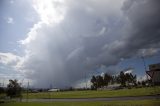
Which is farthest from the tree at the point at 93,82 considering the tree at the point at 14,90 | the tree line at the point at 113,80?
the tree at the point at 14,90

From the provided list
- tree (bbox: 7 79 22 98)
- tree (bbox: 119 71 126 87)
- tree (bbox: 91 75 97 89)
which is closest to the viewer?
tree (bbox: 7 79 22 98)

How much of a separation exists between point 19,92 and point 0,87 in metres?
19.5

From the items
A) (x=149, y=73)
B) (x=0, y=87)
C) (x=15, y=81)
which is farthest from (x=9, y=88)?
(x=149, y=73)

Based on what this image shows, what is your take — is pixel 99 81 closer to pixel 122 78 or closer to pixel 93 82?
pixel 93 82

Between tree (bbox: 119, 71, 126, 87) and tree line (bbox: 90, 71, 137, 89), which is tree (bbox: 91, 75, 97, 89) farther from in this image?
tree (bbox: 119, 71, 126, 87)

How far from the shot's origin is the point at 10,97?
60.9 m

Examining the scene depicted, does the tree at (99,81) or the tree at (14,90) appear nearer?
the tree at (14,90)

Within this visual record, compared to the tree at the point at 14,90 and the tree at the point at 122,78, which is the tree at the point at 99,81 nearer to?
the tree at the point at 122,78

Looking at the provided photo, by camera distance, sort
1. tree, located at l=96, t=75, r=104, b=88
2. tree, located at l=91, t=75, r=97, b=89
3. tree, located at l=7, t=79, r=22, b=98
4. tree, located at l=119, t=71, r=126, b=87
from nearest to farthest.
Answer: tree, located at l=7, t=79, r=22, b=98 → tree, located at l=119, t=71, r=126, b=87 → tree, located at l=96, t=75, r=104, b=88 → tree, located at l=91, t=75, r=97, b=89

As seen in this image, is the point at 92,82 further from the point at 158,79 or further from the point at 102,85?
the point at 158,79

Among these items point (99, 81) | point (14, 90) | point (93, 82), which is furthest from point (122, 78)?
point (14, 90)

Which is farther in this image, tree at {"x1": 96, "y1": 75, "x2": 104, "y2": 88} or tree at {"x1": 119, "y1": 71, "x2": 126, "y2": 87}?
tree at {"x1": 96, "y1": 75, "x2": 104, "y2": 88}

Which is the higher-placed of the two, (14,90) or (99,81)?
(99,81)

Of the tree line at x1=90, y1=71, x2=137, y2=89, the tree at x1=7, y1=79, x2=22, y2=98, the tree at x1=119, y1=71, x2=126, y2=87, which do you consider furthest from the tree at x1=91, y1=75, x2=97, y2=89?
the tree at x1=7, y1=79, x2=22, y2=98
